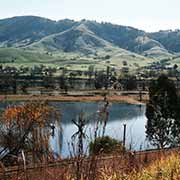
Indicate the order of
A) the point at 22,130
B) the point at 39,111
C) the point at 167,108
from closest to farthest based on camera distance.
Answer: the point at 22,130
the point at 39,111
the point at 167,108

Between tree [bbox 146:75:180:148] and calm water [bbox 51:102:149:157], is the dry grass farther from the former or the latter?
tree [bbox 146:75:180:148]

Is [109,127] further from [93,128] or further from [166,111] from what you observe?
[93,128]

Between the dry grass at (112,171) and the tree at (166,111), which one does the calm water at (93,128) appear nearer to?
the dry grass at (112,171)

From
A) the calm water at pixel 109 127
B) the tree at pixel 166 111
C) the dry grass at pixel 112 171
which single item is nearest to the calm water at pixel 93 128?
the calm water at pixel 109 127

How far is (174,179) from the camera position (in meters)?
4.47

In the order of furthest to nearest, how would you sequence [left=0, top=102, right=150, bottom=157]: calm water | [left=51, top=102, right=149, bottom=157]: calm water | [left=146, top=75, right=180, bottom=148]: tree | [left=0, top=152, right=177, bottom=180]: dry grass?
[left=146, top=75, right=180, bottom=148]: tree
[left=51, top=102, right=149, bottom=157]: calm water
[left=0, top=102, right=150, bottom=157]: calm water
[left=0, top=152, right=177, bottom=180]: dry grass

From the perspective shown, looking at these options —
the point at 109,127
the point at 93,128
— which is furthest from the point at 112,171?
the point at 109,127

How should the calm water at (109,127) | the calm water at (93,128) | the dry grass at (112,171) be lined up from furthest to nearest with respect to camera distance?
1. the calm water at (109,127)
2. the calm water at (93,128)
3. the dry grass at (112,171)

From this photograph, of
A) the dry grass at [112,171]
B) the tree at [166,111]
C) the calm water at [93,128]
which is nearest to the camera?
the dry grass at [112,171]

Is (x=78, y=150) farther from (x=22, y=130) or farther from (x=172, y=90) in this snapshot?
(x=172, y=90)

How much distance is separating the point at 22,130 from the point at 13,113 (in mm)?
3273

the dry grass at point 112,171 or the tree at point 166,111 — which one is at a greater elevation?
the dry grass at point 112,171

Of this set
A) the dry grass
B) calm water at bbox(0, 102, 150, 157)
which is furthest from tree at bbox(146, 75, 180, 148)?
the dry grass

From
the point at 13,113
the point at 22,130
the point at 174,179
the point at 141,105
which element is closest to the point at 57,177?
the point at 174,179
